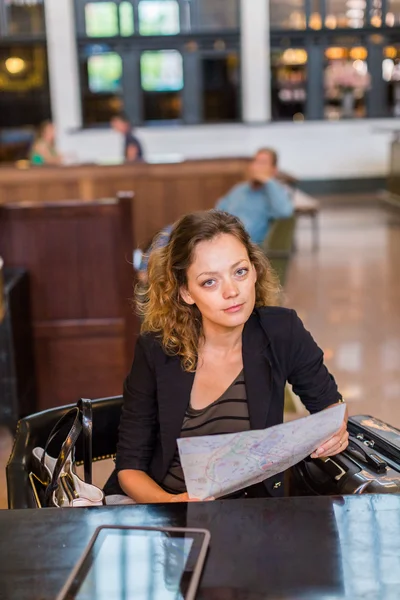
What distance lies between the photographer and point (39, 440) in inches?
74.7

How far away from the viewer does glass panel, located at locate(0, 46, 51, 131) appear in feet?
43.5

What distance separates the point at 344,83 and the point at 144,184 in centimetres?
729

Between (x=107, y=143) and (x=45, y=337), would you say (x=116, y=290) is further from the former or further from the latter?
(x=107, y=143)

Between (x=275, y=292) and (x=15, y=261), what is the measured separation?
2.47 metres

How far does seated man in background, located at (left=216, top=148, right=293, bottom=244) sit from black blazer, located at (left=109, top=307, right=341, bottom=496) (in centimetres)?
359

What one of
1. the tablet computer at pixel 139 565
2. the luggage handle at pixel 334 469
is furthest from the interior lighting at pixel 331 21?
the tablet computer at pixel 139 565

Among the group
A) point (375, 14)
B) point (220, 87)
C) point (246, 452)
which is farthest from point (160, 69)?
point (246, 452)

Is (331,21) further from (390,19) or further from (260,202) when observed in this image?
(260,202)

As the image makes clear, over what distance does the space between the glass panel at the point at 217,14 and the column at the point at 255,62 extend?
182mm

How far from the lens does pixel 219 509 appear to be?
55.1 inches

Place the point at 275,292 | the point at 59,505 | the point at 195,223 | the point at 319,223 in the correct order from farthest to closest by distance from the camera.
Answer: the point at 319,223
the point at 275,292
the point at 195,223
the point at 59,505

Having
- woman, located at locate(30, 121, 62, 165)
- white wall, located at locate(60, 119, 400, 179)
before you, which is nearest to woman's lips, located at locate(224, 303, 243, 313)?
woman, located at locate(30, 121, 62, 165)

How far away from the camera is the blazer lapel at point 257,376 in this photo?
184 centimetres

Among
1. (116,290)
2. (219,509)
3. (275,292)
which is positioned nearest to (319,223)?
(116,290)
